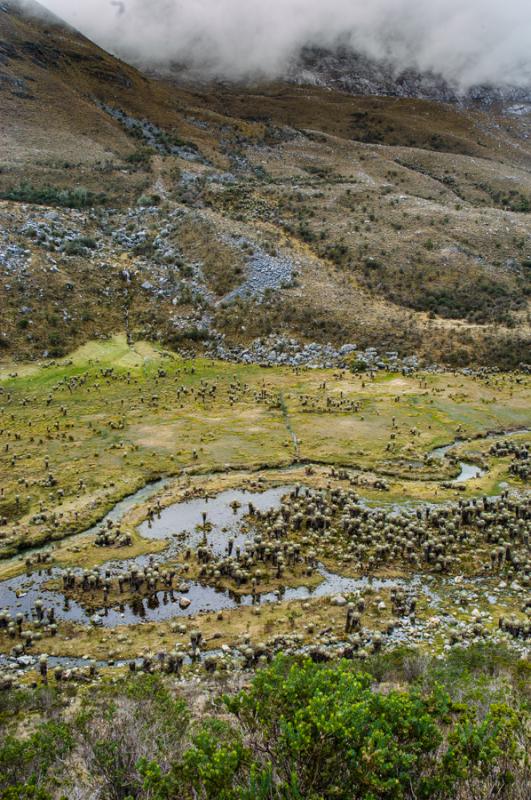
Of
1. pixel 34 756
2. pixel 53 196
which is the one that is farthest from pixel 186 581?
pixel 53 196

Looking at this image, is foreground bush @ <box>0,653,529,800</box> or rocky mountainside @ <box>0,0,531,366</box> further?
rocky mountainside @ <box>0,0,531,366</box>

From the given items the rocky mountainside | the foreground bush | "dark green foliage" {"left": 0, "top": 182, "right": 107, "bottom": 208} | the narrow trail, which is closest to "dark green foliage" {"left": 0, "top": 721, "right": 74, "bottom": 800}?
the foreground bush

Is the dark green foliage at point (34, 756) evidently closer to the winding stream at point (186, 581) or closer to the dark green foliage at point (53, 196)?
the winding stream at point (186, 581)

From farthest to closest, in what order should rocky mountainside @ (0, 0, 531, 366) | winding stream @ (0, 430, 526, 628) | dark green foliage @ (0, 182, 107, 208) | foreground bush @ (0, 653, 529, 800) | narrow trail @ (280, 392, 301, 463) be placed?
dark green foliage @ (0, 182, 107, 208), rocky mountainside @ (0, 0, 531, 366), narrow trail @ (280, 392, 301, 463), winding stream @ (0, 430, 526, 628), foreground bush @ (0, 653, 529, 800)

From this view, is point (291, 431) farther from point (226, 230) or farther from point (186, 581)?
point (226, 230)

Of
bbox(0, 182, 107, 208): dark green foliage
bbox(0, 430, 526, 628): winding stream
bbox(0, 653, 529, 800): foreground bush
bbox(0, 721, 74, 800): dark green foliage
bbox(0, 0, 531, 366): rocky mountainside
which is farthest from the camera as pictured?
bbox(0, 182, 107, 208): dark green foliage

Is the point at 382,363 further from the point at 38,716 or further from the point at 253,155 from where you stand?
the point at 253,155

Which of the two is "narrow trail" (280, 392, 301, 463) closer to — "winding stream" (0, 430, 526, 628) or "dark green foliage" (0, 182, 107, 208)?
"winding stream" (0, 430, 526, 628)

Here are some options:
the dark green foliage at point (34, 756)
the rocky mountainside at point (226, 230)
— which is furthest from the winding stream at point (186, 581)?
the rocky mountainside at point (226, 230)

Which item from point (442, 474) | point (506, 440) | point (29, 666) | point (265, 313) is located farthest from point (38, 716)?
point (265, 313)

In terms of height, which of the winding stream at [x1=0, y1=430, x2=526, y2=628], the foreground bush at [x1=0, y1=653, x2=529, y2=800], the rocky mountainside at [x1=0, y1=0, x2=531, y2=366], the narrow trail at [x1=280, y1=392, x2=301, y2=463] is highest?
the rocky mountainside at [x1=0, y1=0, x2=531, y2=366]
